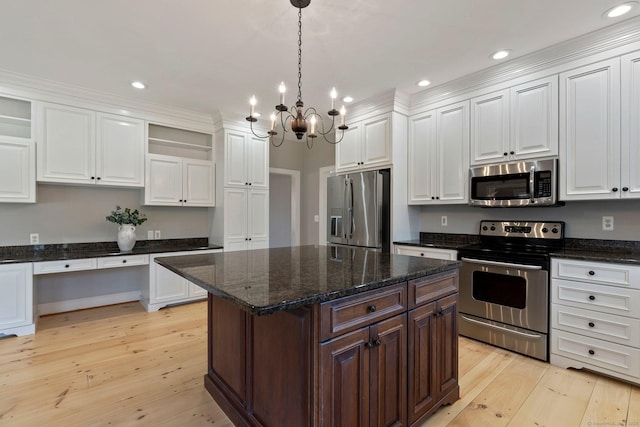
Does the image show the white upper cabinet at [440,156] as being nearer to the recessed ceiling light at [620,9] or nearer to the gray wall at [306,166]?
the recessed ceiling light at [620,9]

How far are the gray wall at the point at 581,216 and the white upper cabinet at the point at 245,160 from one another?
2809 mm

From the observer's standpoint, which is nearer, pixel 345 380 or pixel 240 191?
pixel 345 380

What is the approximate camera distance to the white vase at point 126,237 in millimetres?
3701

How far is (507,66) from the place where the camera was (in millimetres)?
2959

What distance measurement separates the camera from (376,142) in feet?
12.5

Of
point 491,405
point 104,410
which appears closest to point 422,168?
point 491,405

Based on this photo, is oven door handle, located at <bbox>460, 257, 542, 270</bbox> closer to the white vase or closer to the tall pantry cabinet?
the tall pantry cabinet

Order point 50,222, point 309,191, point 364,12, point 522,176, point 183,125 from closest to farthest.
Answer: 1. point 364,12
2. point 522,176
3. point 50,222
4. point 183,125
5. point 309,191

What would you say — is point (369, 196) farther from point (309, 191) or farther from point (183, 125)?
point (183, 125)

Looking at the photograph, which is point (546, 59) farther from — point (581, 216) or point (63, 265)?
point (63, 265)

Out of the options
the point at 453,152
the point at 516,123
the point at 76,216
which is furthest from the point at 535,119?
the point at 76,216

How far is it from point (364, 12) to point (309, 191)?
3.71 meters

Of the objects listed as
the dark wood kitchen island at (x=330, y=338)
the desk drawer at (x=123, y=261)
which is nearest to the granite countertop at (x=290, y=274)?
the dark wood kitchen island at (x=330, y=338)

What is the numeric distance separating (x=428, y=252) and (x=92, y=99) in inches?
163
